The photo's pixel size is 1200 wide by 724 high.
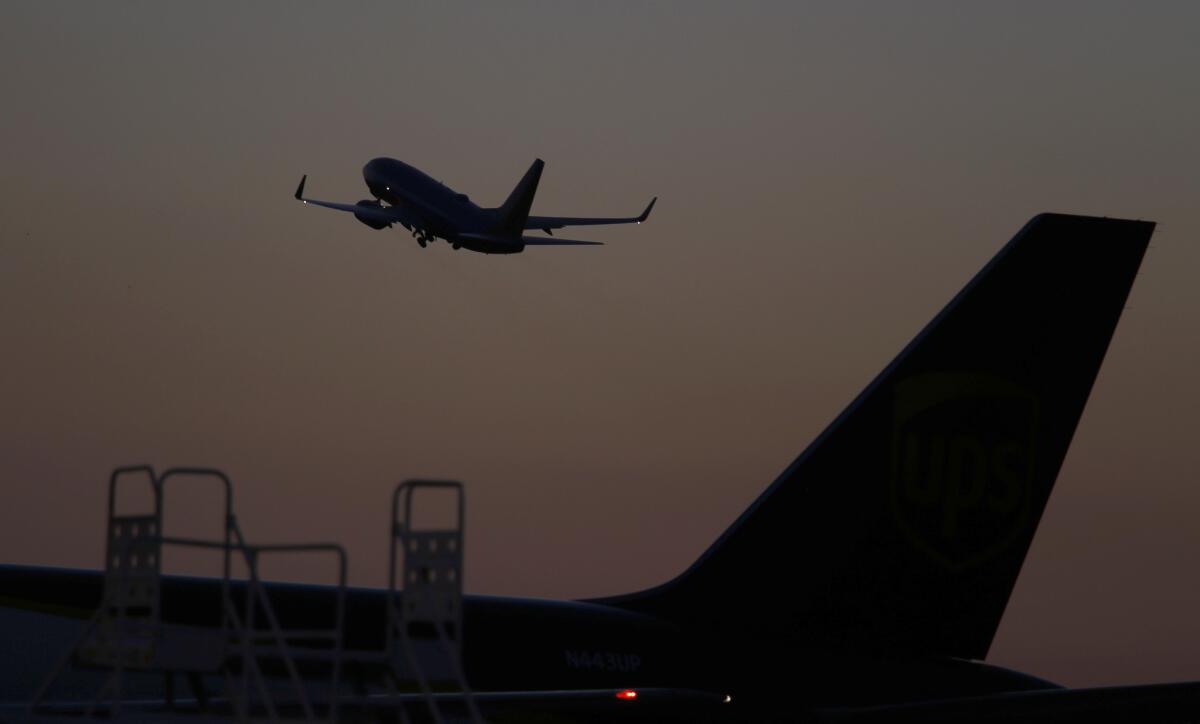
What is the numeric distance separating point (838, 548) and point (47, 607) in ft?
29.6

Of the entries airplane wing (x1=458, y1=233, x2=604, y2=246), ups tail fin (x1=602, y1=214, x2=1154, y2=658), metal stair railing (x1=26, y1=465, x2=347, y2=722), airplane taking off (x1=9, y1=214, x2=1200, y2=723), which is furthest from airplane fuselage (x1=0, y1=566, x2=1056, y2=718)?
airplane wing (x1=458, y1=233, x2=604, y2=246)

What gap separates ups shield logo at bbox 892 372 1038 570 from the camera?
19.6 meters

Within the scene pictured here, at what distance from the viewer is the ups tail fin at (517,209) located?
7288 centimetres

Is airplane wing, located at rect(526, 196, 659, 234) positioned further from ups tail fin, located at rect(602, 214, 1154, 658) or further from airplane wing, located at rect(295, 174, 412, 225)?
ups tail fin, located at rect(602, 214, 1154, 658)

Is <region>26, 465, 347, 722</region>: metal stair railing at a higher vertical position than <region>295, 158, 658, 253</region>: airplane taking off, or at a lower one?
lower

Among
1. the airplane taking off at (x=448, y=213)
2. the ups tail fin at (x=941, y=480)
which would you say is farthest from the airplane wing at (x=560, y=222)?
the ups tail fin at (x=941, y=480)

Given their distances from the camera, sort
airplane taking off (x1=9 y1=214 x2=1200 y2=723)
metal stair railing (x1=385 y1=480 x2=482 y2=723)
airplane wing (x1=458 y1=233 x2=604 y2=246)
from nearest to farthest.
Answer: metal stair railing (x1=385 y1=480 x2=482 y2=723), airplane taking off (x1=9 y1=214 x2=1200 y2=723), airplane wing (x1=458 y1=233 x2=604 y2=246)

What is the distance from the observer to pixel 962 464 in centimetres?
1978

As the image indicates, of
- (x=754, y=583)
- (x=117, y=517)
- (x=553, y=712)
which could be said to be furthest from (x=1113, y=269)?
(x=117, y=517)

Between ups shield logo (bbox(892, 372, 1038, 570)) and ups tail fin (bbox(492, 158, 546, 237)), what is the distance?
53823 mm

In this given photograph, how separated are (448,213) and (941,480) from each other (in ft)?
186

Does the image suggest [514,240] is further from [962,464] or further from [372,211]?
[962,464]

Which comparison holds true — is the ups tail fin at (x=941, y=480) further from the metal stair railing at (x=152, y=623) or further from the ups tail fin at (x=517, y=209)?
the ups tail fin at (x=517, y=209)

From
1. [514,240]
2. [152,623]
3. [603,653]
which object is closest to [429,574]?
[152,623]
